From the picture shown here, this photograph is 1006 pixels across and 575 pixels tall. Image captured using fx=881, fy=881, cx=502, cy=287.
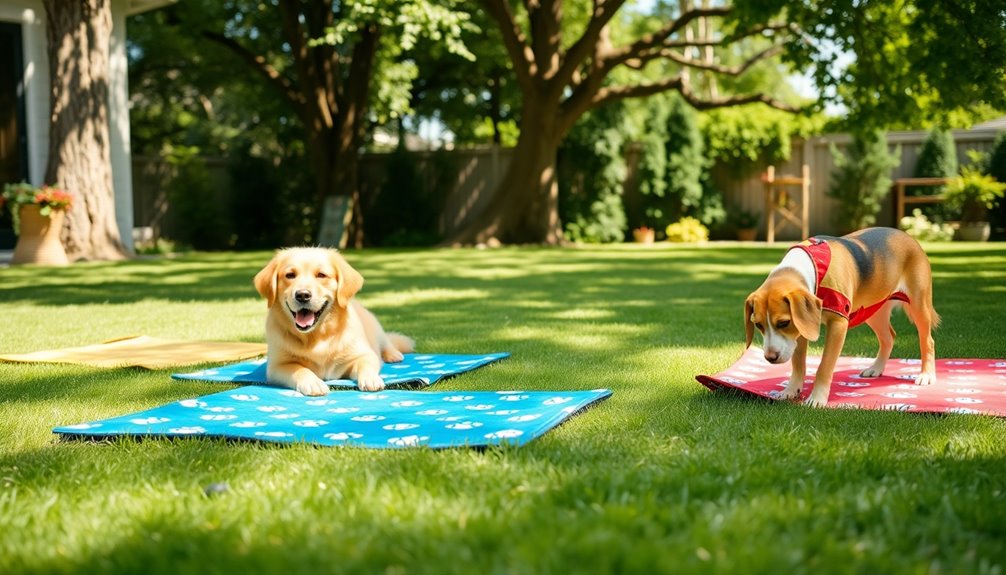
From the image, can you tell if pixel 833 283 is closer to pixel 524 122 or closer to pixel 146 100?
pixel 524 122

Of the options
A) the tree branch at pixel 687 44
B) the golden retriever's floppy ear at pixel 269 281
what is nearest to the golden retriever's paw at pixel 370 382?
the golden retriever's floppy ear at pixel 269 281

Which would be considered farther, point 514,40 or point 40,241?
point 514,40

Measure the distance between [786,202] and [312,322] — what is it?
59.4 feet

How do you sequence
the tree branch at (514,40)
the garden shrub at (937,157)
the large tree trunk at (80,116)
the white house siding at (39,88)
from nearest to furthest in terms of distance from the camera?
the large tree trunk at (80,116) < the white house siding at (39,88) < the tree branch at (514,40) < the garden shrub at (937,157)

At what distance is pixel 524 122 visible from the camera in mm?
18641

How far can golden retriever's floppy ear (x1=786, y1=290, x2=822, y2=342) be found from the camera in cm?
385

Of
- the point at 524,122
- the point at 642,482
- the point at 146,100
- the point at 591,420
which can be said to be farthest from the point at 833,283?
the point at 146,100

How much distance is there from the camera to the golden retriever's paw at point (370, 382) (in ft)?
15.3

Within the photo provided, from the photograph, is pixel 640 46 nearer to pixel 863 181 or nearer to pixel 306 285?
pixel 863 181

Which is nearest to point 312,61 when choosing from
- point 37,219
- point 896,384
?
point 37,219

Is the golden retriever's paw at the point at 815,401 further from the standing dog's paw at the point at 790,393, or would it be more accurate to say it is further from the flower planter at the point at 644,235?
the flower planter at the point at 644,235

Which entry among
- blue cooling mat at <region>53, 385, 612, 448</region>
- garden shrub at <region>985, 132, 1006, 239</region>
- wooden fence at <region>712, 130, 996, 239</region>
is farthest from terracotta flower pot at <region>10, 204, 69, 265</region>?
garden shrub at <region>985, 132, 1006, 239</region>

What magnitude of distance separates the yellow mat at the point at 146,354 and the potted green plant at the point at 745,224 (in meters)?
16.8

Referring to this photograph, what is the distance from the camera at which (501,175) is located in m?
22.4
